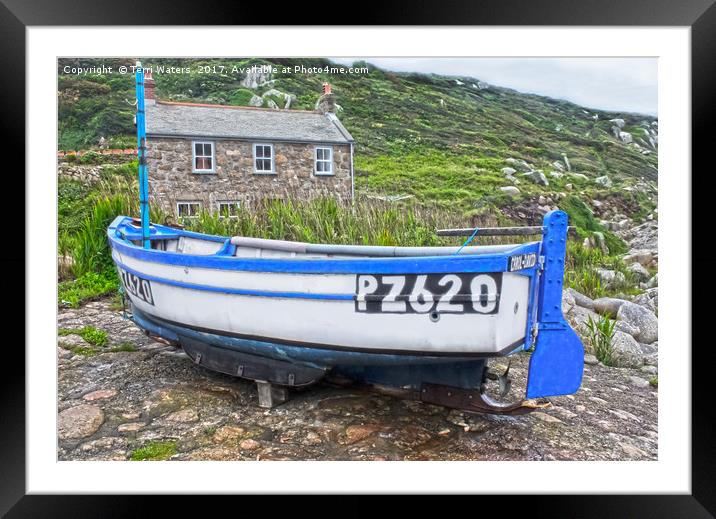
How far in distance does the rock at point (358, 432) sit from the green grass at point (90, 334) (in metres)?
2.95

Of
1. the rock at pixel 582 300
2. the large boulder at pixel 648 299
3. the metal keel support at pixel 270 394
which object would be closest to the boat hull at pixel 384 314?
the metal keel support at pixel 270 394

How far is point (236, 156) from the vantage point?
31.4 feet

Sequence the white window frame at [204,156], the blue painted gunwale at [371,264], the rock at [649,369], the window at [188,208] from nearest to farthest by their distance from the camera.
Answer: the blue painted gunwale at [371,264] → the rock at [649,369] → the window at [188,208] → the white window frame at [204,156]

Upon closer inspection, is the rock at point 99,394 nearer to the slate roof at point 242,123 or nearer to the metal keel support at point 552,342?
the metal keel support at point 552,342

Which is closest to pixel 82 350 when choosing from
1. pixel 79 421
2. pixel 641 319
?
pixel 79 421

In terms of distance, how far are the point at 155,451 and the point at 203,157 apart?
6.22 metres

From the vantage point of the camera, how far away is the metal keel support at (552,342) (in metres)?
3.61

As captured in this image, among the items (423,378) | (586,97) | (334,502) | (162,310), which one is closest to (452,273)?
(423,378)

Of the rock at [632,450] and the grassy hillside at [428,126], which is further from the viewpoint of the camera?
the grassy hillside at [428,126]

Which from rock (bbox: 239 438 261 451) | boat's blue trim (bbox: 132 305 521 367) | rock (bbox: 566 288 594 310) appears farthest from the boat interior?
rock (bbox: 566 288 594 310)

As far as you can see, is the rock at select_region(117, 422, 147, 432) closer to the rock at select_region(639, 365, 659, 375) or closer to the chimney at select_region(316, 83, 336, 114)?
the rock at select_region(639, 365, 659, 375)
